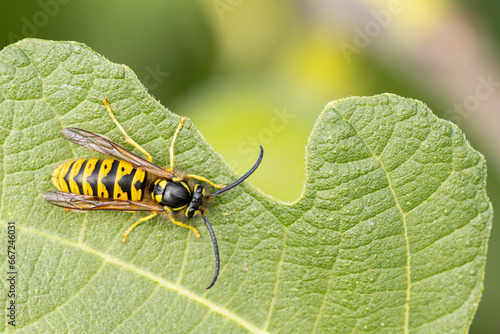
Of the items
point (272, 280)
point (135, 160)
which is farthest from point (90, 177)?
point (272, 280)

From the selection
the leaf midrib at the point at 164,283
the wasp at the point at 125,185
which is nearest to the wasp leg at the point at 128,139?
the wasp at the point at 125,185

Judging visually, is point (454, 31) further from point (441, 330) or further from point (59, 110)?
point (59, 110)

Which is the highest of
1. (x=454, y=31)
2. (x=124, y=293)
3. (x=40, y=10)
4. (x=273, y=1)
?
(x=454, y=31)

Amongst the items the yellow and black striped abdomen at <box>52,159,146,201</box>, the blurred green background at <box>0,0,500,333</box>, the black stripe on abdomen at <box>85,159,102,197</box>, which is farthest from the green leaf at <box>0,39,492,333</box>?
the blurred green background at <box>0,0,500,333</box>

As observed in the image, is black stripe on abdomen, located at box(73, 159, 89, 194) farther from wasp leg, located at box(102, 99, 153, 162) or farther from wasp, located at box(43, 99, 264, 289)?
wasp leg, located at box(102, 99, 153, 162)

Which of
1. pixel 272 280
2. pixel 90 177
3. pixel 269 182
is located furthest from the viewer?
pixel 269 182

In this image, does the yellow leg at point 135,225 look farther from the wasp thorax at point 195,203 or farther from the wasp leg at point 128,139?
the wasp leg at point 128,139

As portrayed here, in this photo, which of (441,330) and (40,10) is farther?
(40,10)

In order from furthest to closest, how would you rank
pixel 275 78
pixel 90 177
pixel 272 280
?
1. pixel 275 78
2. pixel 90 177
3. pixel 272 280
